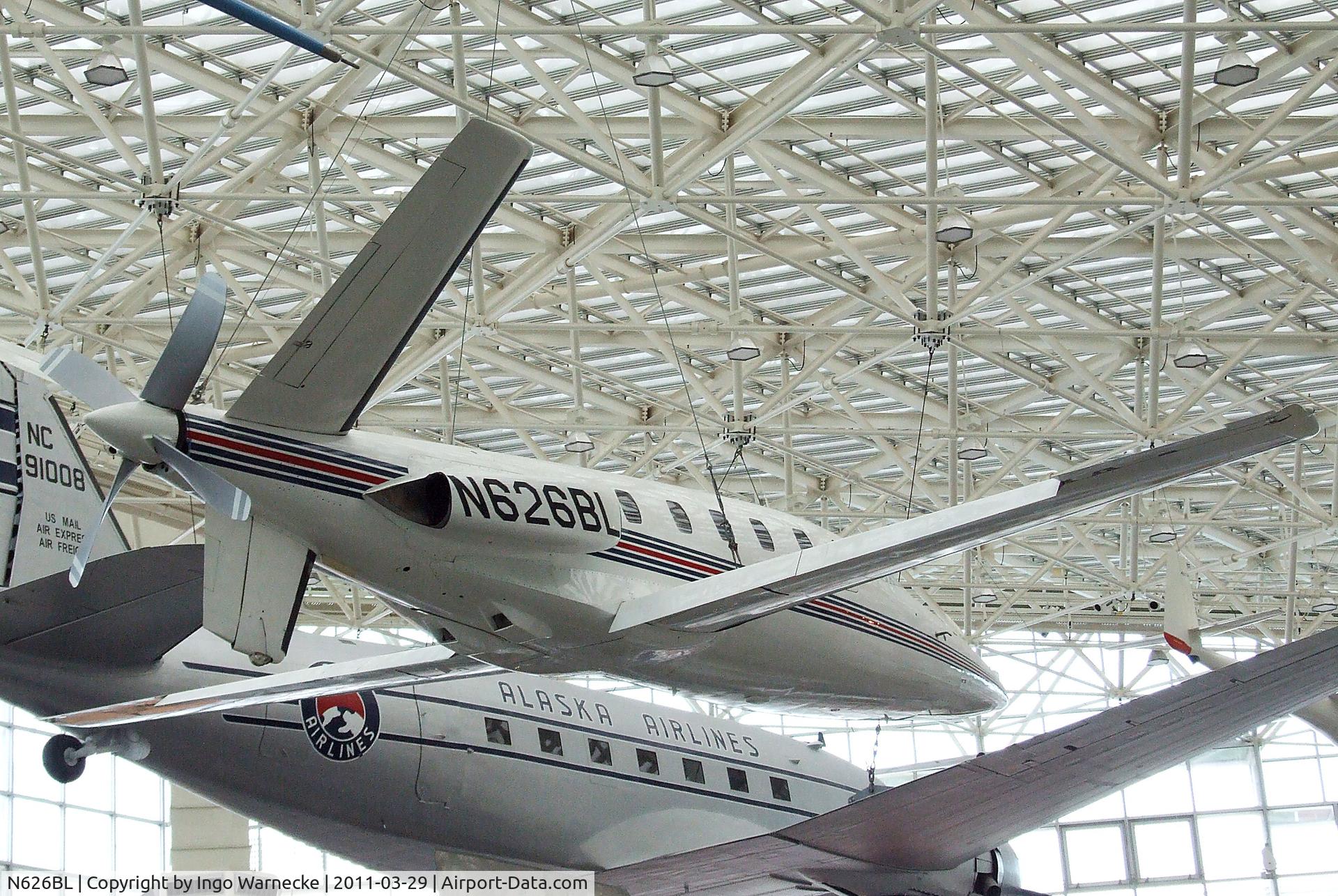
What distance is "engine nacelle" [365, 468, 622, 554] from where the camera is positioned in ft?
38.2

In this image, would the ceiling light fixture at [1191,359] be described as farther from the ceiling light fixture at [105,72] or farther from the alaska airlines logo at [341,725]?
the ceiling light fixture at [105,72]

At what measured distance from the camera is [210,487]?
10.4 m

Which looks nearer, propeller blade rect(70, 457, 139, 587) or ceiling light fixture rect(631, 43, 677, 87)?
propeller blade rect(70, 457, 139, 587)

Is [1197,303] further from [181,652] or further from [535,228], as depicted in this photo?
[181,652]

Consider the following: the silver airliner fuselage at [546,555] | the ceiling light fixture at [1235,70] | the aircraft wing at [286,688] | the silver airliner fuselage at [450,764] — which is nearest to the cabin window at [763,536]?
the silver airliner fuselage at [546,555]

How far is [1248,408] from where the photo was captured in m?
34.3

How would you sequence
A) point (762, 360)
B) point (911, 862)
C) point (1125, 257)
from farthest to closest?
point (762, 360) → point (1125, 257) → point (911, 862)

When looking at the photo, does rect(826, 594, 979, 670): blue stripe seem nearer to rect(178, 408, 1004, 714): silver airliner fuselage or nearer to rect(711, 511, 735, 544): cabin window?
rect(178, 408, 1004, 714): silver airliner fuselage

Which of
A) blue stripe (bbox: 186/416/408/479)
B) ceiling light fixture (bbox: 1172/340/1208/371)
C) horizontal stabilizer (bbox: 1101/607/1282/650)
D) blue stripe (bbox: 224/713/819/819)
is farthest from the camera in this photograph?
horizontal stabilizer (bbox: 1101/607/1282/650)

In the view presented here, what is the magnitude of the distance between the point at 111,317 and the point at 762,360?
12.3 meters

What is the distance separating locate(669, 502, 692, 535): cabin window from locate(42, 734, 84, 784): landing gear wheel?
620cm

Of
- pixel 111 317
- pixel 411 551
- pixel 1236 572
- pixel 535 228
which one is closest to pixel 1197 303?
pixel 535 228

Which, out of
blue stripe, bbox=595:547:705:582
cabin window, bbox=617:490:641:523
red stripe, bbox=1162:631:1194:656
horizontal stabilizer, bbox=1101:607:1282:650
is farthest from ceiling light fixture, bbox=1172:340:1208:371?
cabin window, bbox=617:490:641:523

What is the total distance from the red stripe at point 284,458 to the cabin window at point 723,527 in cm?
353
